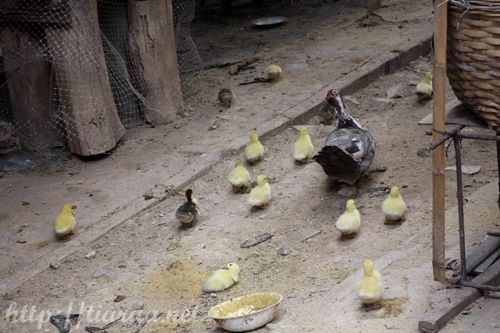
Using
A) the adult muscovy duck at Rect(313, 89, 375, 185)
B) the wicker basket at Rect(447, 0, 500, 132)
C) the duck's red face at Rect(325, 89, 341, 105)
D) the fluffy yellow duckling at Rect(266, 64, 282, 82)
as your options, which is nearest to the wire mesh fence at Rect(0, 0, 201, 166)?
the fluffy yellow duckling at Rect(266, 64, 282, 82)

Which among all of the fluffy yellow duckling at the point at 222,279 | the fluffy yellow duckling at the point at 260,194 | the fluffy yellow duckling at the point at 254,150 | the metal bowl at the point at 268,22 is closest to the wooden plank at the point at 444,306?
the fluffy yellow duckling at the point at 222,279

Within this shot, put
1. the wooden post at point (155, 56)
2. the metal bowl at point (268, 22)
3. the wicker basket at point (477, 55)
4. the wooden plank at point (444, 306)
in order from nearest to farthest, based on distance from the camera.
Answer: the wicker basket at point (477, 55)
the wooden plank at point (444, 306)
the wooden post at point (155, 56)
the metal bowl at point (268, 22)

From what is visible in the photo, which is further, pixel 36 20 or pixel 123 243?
pixel 36 20

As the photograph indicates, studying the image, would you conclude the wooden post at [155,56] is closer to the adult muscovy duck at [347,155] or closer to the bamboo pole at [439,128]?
the adult muscovy duck at [347,155]

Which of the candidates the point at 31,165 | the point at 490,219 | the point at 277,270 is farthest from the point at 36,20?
the point at 490,219

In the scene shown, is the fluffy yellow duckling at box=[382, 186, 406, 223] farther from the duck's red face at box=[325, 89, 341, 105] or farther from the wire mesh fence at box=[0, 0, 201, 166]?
the wire mesh fence at box=[0, 0, 201, 166]

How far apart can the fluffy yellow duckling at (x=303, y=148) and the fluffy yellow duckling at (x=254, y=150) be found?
280mm

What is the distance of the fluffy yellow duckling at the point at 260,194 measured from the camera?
244 inches

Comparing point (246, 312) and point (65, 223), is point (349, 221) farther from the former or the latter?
point (65, 223)

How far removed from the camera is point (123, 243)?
246 inches

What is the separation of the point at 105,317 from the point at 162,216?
3.99 ft

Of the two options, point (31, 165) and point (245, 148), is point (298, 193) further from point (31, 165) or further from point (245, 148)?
point (31, 165)

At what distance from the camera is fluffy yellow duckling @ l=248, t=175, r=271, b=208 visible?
20.4 ft

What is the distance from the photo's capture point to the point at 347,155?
598cm
